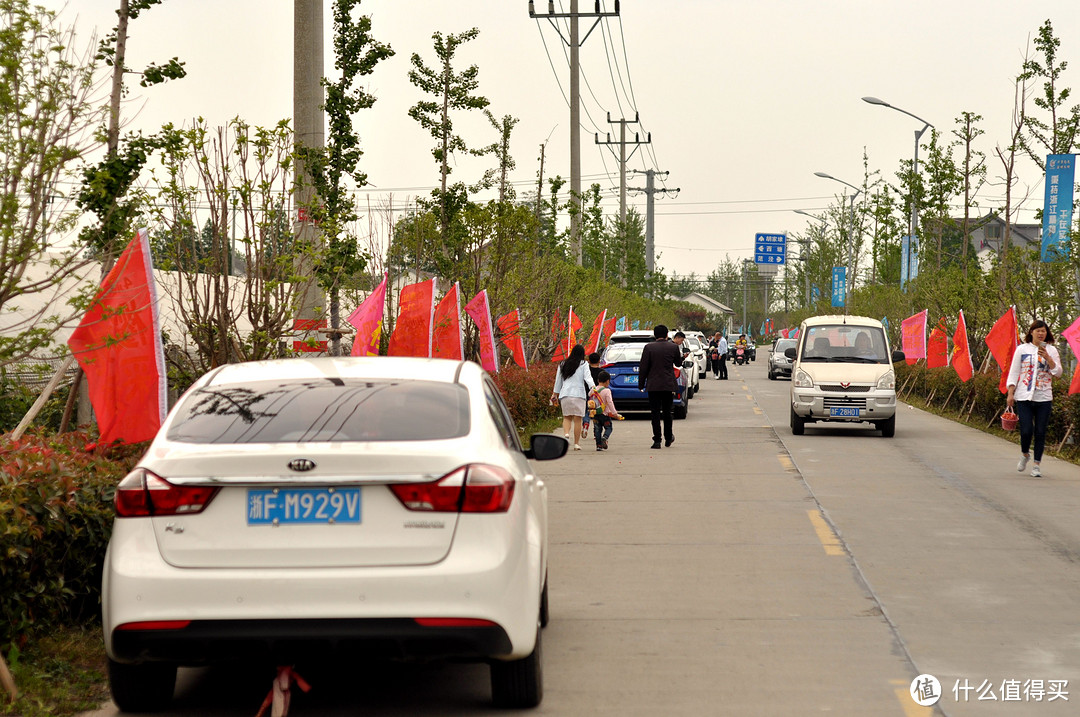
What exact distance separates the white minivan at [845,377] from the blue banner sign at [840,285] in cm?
4137

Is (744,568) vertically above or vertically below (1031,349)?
below

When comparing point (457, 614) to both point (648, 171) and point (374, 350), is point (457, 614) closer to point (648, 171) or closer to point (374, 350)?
point (374, 350)

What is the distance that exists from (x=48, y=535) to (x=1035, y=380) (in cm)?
1142

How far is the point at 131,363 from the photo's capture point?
9086 mm

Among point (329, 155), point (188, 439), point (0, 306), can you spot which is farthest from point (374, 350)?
point (188, 439)

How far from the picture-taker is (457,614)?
4.92 meters

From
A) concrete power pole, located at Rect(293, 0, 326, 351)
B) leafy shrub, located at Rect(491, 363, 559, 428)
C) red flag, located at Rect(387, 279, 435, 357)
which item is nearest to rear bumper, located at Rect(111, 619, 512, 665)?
concrete power pole, located at Rect(293, 0, 326, 351)

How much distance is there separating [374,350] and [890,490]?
20.3 feet

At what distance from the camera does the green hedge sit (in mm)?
18156

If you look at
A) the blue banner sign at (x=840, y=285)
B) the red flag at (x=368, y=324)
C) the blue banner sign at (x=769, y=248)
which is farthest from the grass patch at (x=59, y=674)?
the blue banner sign at (x=769, y=248)

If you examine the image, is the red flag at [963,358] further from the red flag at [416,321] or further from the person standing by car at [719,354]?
the person standing by car at [719,354]

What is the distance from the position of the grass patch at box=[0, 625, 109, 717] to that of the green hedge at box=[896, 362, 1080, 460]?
14380 millimetres

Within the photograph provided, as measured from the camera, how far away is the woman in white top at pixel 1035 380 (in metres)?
14.5

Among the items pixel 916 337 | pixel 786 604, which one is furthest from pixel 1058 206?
pixel 786 604
